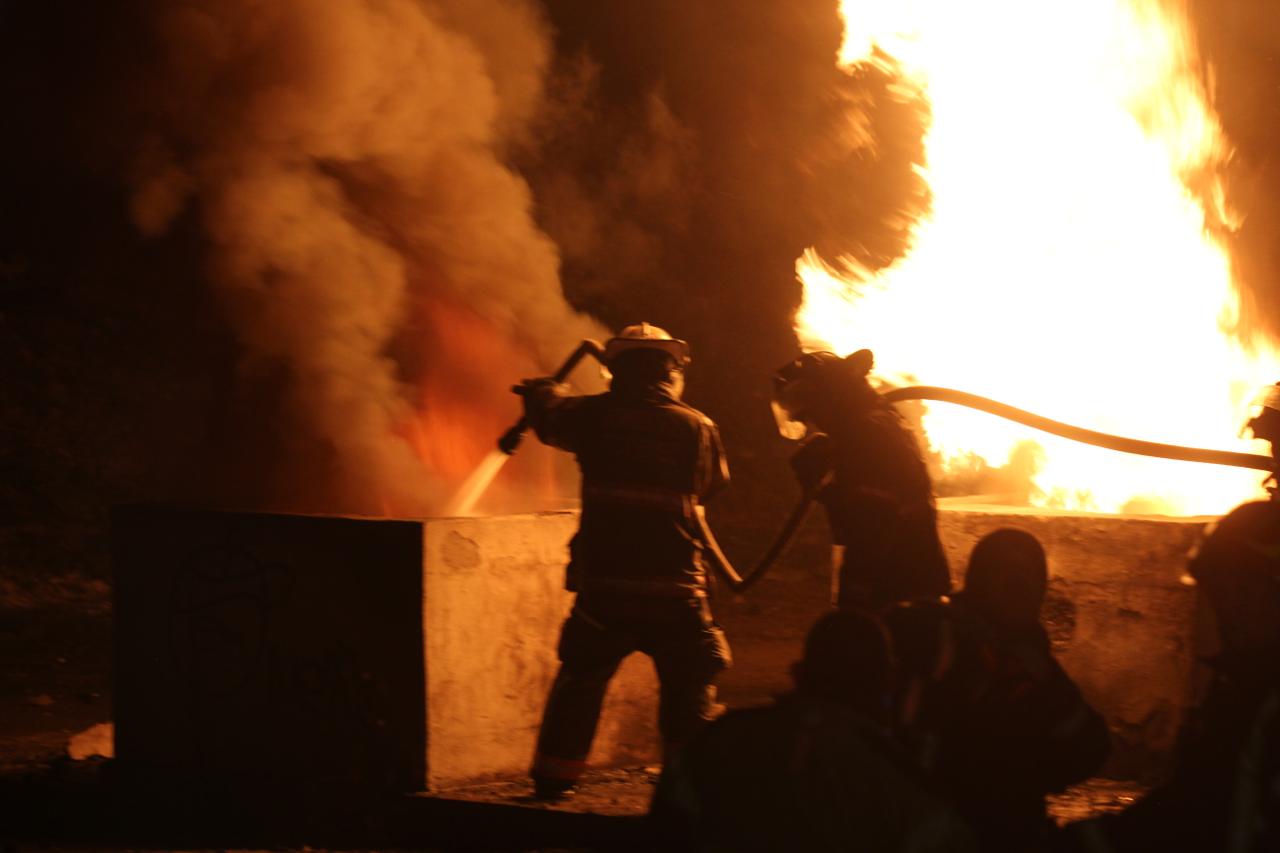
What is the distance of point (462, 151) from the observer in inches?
318

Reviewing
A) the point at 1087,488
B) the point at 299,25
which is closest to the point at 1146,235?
the point at 1087,488

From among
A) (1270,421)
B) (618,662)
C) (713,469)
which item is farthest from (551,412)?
(1270,421)

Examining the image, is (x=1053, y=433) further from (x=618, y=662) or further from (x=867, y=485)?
(x=618, y=662)

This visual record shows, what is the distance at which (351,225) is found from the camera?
25.1 ft

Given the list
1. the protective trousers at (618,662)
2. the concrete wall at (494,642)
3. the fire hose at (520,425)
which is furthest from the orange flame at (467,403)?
the protective trousers at (618,662)

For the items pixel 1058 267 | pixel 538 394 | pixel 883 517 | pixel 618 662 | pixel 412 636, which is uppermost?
pixel 1058 267

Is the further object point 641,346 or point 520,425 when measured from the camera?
point 520,425

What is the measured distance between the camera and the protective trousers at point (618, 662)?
204 inches

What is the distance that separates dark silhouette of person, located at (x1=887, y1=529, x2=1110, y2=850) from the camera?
301 centimetres

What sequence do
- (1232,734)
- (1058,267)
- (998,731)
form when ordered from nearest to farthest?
(1232,734), (998,731), (1058,267)

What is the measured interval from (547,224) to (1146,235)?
6381 millimetres

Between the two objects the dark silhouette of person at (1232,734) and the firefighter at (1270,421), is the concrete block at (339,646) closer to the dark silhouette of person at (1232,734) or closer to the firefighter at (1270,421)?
the firefighter at (1270,421)

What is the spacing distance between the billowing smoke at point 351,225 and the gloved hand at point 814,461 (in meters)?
2.61

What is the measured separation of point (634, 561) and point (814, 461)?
0.79m
